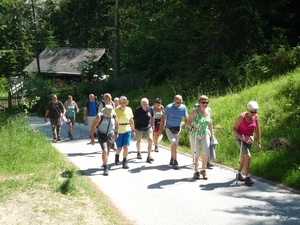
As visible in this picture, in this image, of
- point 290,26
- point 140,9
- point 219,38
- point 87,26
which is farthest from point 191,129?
point 87,26

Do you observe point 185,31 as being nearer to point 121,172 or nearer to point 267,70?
point 267,70

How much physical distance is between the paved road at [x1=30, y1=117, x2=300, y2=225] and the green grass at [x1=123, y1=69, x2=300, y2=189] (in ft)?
1.61

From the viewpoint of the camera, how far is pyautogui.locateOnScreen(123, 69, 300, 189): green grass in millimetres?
9094

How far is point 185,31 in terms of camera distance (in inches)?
789

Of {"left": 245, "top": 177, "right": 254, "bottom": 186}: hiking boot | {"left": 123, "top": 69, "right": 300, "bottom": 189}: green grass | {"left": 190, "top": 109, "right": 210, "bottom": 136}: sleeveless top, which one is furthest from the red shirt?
{"left": 123, "top": 69, "right": 300, "bottom": 189}: green grass

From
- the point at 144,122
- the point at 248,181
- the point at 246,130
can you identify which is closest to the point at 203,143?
the point at 246,130

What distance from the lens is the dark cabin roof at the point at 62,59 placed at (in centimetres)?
4412

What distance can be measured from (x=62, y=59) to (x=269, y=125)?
125 feet

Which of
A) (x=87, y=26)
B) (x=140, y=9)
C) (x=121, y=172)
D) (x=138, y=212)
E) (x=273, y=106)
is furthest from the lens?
(x=87, y=26)

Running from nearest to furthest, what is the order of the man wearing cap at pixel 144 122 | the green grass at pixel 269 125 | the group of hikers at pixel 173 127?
the group of hikers at pixel 173 127 → the green grass at pixel 269 125 → the man wearing cap at pixel 144 122

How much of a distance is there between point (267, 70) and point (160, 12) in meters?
14.4

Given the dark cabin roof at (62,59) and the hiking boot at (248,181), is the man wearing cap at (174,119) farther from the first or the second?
the dark cabin roof at (62,59)

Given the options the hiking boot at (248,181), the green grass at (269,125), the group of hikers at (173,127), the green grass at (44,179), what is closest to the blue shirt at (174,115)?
the group of hikers at (173,127)

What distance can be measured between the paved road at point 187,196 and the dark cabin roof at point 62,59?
112 ft
